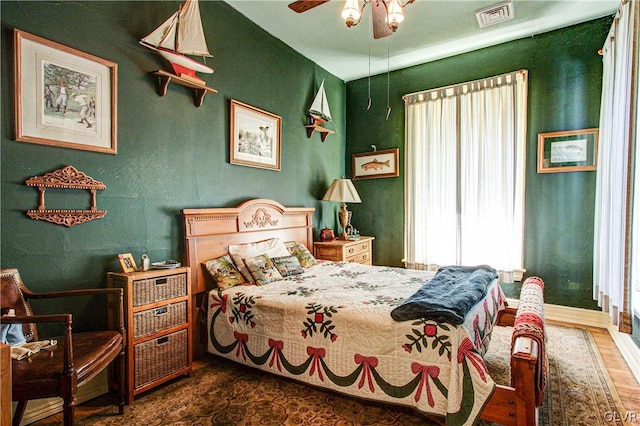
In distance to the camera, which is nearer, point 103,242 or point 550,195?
point 103,242

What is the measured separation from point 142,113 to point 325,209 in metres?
2.69

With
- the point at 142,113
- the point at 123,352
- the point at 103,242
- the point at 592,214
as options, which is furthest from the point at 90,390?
the point at 592,214

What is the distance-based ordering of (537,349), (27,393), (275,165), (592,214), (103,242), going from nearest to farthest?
(27,393), (537,349), (103,242), (592,214), (275,165)

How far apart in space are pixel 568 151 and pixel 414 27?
6.99ft

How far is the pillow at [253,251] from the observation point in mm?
2824

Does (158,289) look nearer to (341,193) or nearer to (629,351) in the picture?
(341,193)

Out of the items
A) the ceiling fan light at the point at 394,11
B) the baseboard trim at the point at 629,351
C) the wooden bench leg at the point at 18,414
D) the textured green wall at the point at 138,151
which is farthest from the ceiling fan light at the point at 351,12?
the baseboard trim at the point at 629,351

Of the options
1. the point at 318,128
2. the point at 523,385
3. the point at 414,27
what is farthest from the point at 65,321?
the point at 414,27

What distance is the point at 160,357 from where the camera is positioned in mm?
2205

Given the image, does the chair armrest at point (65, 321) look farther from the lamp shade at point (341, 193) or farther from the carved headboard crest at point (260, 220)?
the lamp shade at point (341, 193)

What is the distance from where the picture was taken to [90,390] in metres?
2.11

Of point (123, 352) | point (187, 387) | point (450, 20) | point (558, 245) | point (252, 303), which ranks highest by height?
point (450, 20)

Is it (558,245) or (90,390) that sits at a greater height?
(558,245)

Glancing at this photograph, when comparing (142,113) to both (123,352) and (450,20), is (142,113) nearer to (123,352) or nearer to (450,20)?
(123,352)
